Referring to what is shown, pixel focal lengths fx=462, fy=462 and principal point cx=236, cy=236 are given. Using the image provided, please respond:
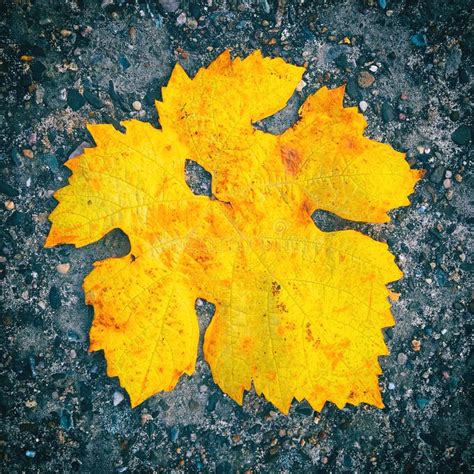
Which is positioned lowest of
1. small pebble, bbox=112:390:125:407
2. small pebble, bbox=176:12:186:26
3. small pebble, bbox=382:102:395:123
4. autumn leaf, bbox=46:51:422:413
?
small pebble, bbox=112:390:125:407

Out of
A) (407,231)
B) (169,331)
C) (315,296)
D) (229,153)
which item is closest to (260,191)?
(229,153)

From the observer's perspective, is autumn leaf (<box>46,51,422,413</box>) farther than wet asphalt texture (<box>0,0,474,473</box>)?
No

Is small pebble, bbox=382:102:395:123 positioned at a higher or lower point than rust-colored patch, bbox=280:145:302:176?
higher

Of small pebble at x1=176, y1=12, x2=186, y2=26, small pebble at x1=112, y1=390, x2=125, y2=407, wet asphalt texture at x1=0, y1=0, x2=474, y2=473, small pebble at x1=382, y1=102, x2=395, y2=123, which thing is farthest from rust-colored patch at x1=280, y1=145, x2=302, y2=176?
small pebble at x1=112, y1=390, x2=125, y2=407

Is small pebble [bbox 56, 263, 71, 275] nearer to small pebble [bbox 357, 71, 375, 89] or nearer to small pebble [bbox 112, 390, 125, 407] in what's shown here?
small pebble [bbox 112, 390, 125, 407]

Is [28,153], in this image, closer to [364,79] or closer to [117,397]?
[117,397]

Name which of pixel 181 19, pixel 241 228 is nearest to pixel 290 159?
pixel 241 228
